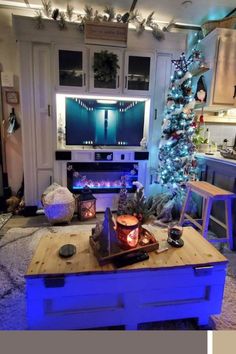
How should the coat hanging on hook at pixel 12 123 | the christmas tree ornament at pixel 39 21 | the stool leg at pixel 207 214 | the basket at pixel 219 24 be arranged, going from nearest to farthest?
the stool leg at pixel 207 214 < the christmas tree ornament at pixel 39 21 < the basket at pixel 219 24 < the coat hanging on hook at pixel 12 123

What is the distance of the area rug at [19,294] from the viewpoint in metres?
1.39

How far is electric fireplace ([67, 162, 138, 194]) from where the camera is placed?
312 centimetres

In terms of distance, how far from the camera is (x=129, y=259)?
4.15ft

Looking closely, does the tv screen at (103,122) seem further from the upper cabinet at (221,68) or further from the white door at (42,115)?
the upper cabinet at (221,68)

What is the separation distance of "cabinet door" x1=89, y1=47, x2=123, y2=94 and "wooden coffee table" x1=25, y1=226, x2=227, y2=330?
2.26 metres

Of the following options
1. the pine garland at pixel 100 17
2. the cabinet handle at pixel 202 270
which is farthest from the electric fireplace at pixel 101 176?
the cabinet handle at pixel 202 270

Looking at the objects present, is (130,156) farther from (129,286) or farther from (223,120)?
(129,286)

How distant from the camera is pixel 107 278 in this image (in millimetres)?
1202

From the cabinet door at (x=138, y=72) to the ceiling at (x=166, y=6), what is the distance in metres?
0.54

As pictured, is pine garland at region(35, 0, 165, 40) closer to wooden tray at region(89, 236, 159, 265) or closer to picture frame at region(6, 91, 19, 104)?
picture frame at region(6, 91, 19, 104)

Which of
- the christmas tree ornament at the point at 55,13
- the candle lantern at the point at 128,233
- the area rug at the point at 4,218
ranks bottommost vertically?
the area rug at the point at 4,218

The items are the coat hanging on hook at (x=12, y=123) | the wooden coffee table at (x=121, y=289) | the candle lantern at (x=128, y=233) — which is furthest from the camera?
the coat hanging on hook at (x=12, y=123)

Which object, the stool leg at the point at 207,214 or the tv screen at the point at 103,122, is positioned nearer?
the stool leg at the point at 207,214

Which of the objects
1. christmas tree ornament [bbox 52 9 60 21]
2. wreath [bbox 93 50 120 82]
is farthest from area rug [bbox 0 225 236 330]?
christmas tree ornament [bbox 52 9 60 21]
